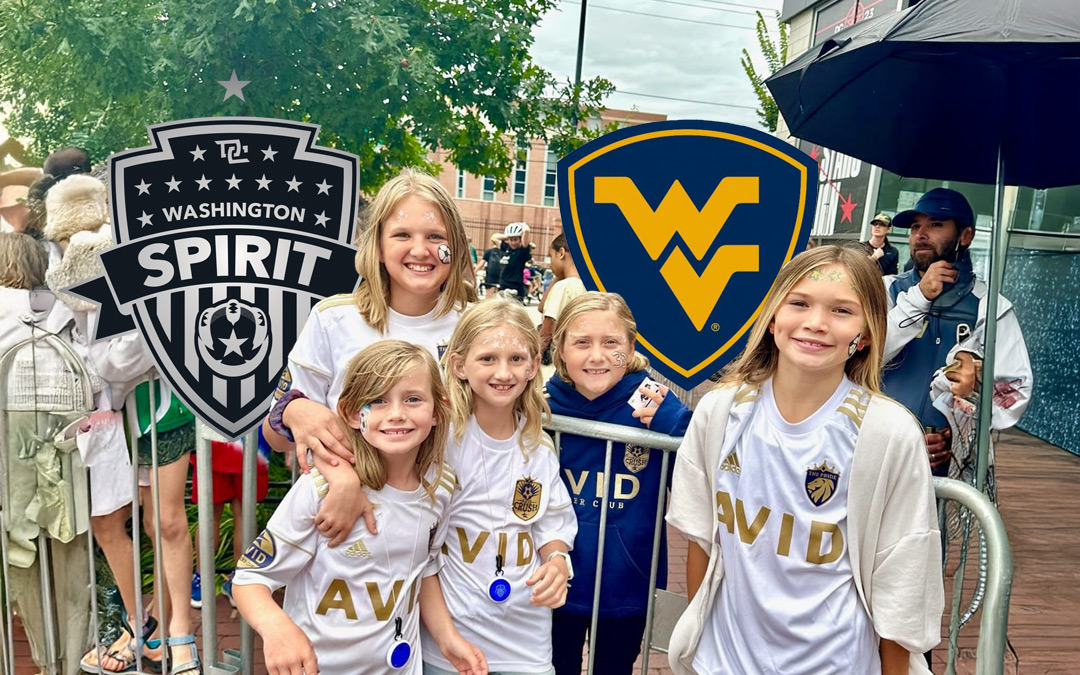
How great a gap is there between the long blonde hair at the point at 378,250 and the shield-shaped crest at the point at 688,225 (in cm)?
37

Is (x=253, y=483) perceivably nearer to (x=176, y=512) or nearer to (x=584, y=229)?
(x=176, y=512)

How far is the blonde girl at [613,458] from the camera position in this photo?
1994 millimetres

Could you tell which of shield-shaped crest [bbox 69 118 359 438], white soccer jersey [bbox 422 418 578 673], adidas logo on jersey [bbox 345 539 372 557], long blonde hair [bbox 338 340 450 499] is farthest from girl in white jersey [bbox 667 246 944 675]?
shield-shaped crest [bbox 69 118 359 438]

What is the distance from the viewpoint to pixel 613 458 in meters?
2.03

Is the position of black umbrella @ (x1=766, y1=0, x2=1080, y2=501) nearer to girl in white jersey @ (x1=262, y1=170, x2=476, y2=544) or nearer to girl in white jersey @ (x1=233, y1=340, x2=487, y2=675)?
girl in white jersey @ (x1=262, y1=170, x2=476, y2=544)

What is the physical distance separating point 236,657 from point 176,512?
969 millimetres

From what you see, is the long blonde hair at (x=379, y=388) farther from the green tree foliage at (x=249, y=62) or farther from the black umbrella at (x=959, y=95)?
the green tree foliage at (x=249, y=62)

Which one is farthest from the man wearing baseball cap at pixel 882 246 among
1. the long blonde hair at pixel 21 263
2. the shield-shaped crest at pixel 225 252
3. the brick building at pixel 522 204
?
the brick building at pixel 522 204

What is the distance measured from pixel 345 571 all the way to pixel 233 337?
773mm

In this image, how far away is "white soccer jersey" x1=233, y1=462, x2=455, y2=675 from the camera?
1.63 meters

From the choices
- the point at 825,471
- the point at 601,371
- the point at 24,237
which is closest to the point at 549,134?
the point at 24,237

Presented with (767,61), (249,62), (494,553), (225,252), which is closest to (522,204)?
(767,61)

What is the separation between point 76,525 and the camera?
2.58 metres

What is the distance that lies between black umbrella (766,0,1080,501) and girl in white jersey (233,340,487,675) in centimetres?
174
